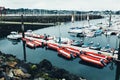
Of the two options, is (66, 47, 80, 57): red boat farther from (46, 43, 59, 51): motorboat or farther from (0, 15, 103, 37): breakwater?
(0, 15, 103, 37): breakwater

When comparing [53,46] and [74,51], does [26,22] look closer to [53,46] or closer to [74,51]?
[53,46]

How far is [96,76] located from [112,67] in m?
6.09

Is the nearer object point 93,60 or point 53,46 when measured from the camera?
point 93,60

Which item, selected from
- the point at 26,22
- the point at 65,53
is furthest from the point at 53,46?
the point at 26,22

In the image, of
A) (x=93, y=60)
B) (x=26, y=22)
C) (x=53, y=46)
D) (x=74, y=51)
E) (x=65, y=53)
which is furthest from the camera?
A: (x=26, y=22)

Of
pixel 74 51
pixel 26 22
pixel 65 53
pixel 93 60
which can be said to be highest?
pixel 26 22

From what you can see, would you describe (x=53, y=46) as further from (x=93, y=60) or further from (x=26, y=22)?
(x=26, y=22)

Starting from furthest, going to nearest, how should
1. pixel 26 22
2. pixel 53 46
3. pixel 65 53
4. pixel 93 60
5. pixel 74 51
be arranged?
pixel 26 22
pixel 53 46
pixel 74 51
pixel 65 53
pixel 93 60

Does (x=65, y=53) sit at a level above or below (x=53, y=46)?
below

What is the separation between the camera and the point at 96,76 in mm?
37188

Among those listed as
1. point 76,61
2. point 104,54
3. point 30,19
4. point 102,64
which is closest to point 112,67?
point 102,64

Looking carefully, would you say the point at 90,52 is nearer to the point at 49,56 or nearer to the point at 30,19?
the point at 49,56

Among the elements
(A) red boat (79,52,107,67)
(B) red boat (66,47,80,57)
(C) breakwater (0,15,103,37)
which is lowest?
(A) red boat (79,52,107,67)

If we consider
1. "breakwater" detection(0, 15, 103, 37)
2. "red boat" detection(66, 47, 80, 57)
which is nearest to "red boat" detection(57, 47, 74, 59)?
"red boat" detection(66, 47, 80, 57)
